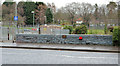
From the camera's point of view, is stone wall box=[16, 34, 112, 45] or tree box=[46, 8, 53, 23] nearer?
stone wall box=[16, 34, 112, 45]

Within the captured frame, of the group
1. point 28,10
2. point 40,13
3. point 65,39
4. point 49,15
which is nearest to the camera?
point 65,39

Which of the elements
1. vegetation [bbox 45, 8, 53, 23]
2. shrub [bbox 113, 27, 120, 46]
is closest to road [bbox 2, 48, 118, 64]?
shrub [bbox 113, 27, 120, 46]

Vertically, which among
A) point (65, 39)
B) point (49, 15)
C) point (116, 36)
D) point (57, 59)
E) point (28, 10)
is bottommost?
point (57, 59)

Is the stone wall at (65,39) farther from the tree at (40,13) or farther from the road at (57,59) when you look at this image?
the tree at (40,13)

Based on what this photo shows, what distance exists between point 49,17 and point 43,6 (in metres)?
3.45

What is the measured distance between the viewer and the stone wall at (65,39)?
1684 centimetres

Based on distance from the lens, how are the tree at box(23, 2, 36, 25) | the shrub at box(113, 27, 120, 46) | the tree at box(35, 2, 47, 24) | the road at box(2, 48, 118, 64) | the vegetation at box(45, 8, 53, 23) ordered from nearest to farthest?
the road at box(2, 48, 118, 64) < the shrub at box(113, 27, 120, 46) < the tree at box(35, 2, 47, 24) < the vegetation at box(45, 8, 53, 23) < the tree at box(23, 2, 36, 25)

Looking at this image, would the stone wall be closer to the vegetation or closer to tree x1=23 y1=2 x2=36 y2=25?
the vegetation

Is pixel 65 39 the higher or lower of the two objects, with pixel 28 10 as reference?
lower

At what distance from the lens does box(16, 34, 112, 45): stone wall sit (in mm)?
16844

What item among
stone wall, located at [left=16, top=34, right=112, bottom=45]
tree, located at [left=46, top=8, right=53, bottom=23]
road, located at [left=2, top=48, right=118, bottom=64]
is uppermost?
tree, located at [left=46, top=8, right=53, bottom=23]

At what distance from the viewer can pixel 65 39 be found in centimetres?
1773

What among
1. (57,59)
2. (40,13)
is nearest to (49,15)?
(40,13)

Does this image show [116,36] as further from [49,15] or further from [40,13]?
[49,15]
